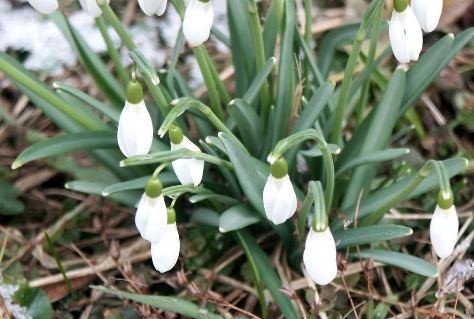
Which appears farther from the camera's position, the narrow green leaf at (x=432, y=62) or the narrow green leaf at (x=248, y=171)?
the narrow green leaf at (x=432, y=62)

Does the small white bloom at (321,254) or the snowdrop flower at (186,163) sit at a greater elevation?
the snowdrop flower at (186,163)

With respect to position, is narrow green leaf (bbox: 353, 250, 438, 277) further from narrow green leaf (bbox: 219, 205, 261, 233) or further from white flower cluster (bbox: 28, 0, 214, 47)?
white flower cluster (bbox: 28, 0, 214, 47)

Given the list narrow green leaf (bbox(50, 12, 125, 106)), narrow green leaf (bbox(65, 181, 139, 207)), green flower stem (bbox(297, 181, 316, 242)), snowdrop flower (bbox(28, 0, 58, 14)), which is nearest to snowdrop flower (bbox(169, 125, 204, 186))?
green flower stem (bbox(297, 181, 316, 242))

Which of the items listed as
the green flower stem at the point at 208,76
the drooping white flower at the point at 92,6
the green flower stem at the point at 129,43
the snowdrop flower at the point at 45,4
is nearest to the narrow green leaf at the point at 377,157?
the green flower stem at the point at 208,76

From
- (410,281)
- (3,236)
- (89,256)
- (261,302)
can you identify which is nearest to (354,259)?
(410,281)

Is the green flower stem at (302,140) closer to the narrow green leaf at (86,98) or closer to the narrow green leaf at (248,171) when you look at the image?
the narrow green leaf at (248,171)

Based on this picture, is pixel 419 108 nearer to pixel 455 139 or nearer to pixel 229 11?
pixel 455 139
